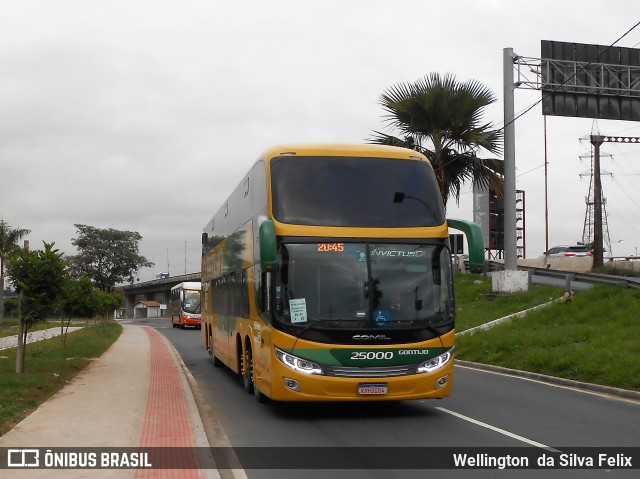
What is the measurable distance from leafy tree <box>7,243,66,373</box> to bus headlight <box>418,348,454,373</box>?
9.31m

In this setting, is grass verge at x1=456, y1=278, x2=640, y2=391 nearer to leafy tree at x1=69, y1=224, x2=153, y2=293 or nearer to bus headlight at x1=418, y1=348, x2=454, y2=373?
bus headlight at x1=418, y1=348, x2=454, y2=373

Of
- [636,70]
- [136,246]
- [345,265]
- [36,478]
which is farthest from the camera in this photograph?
[136,246]

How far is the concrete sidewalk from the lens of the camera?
25.4 feet

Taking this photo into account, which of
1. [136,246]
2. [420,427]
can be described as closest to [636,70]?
[420,427]

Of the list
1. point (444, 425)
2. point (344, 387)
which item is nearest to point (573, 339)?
point (444, 425)

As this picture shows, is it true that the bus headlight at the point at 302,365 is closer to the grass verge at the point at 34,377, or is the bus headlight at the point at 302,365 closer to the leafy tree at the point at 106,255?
the grass verge at the point at 34,377

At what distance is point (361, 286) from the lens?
11086 millimetres

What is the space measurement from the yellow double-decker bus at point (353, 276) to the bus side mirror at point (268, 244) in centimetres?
2

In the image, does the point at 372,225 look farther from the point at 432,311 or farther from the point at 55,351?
the point at 55,351

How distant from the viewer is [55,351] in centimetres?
2438

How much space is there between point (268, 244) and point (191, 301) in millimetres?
46319

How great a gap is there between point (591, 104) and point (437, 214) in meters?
16.3

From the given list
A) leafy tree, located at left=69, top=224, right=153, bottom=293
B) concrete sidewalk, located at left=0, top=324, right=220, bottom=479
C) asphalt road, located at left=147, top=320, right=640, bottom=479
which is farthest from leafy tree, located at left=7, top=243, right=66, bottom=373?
leafy tree, located at left=69, top=224, right=153, bottom=293

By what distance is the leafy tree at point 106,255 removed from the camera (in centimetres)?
11069
